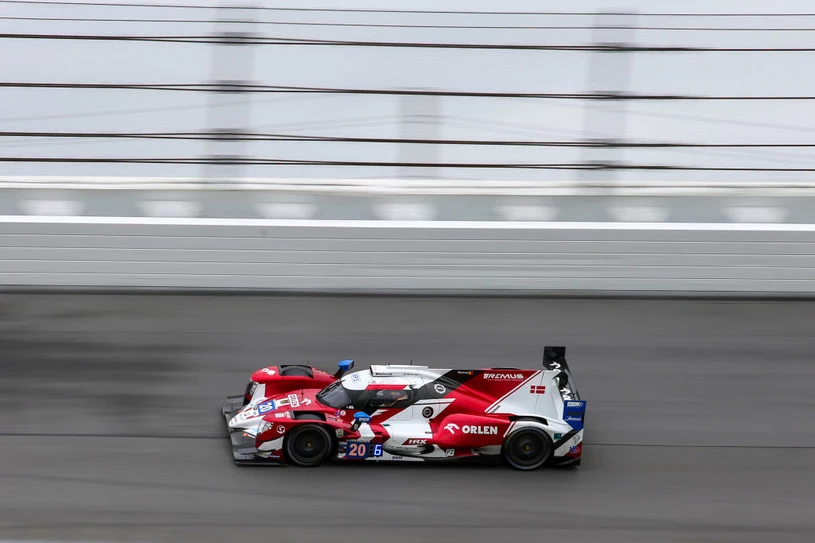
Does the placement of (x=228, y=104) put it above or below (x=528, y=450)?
above

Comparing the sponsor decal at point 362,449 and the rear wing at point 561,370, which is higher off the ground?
the rear wing at point 561,370

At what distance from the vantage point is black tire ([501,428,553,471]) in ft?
21.6

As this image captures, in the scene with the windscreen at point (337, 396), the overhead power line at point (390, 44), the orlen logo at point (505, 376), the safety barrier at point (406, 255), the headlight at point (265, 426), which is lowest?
the headlight at point (265, 426)

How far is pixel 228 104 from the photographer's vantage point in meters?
10.1

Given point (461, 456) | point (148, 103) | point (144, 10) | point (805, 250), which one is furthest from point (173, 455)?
point (805, 250)

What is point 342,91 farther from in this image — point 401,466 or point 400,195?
point 401,466

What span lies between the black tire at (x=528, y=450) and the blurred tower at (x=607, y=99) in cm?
422

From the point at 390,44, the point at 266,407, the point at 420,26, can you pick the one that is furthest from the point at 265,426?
the point at 420,26

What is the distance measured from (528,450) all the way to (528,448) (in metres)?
0.01

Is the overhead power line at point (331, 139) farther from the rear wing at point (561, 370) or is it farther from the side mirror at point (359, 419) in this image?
→ the side mirror at point (359, 419)

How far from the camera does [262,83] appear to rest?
1008 centimetres

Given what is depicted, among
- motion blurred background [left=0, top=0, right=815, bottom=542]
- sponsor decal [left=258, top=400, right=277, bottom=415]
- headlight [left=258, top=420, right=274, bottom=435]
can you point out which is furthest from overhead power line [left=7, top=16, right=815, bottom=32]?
headlight [left=258, top=420, right=274, bottom=435]

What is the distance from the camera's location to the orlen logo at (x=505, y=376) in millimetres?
6918

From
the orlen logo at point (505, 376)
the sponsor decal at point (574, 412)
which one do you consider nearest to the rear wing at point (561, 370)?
the sponsor decal at point (574, 412)
